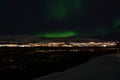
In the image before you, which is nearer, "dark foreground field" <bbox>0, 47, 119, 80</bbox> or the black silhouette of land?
"dark foreground field" <bbox>0, 47, 119, 80</bbox>

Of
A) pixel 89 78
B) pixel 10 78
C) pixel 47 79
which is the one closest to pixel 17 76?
pixel 10 78

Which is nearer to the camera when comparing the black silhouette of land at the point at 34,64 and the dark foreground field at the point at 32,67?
the dark foreground field at the point at 32,67

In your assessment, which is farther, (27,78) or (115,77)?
(27,78)

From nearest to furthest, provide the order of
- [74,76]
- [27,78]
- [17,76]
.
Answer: [74,76]
[27,78]
[17,76]

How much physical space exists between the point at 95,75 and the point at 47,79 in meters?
3.75

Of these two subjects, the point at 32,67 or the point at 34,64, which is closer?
the point at 32,67

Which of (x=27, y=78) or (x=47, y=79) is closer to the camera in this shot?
(x=47, y=79)

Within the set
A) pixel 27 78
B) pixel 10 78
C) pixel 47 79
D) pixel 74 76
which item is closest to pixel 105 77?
pixel 74 76

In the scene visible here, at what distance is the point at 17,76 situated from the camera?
1304 inches

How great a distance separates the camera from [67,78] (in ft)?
73.2

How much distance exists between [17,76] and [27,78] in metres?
2.73

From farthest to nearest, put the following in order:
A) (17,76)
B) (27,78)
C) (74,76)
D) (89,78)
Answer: (17,76)
(27,78)
(74,76)
(89,78)

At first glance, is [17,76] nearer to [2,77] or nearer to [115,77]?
[2,77]

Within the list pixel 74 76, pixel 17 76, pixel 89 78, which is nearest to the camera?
pixel 89 78
